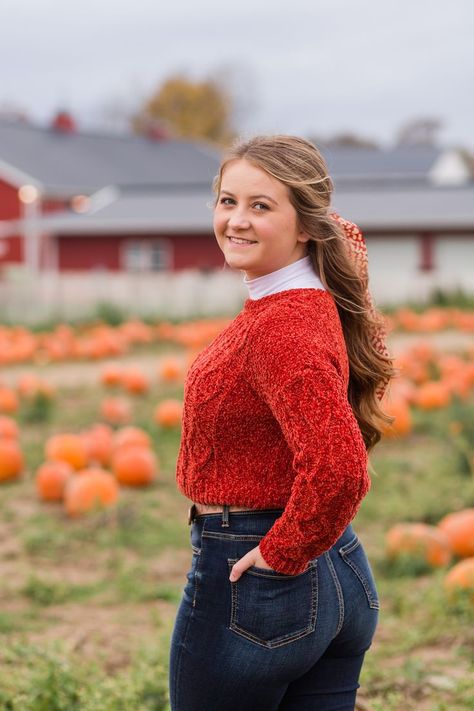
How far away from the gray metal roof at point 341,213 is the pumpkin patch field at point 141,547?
19858 mm

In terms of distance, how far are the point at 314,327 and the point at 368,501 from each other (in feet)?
14.3

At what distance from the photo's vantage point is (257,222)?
209cm

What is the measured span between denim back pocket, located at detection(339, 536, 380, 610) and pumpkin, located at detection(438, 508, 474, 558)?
2791 mm

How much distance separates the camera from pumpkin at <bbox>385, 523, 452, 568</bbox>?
485 cm

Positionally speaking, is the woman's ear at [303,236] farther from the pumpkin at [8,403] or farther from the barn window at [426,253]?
the barn window at [426,253]

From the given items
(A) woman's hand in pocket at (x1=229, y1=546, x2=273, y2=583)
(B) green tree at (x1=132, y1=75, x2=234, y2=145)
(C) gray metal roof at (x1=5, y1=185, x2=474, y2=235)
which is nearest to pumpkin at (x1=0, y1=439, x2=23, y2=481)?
(A) woman's hand in pocket at (x1=229, y1=546, x2=273, y2=583)

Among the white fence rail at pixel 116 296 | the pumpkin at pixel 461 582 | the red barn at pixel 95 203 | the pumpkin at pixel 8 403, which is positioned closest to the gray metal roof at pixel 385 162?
the red barn at pixel 95 203

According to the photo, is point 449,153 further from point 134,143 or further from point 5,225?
point 5,225

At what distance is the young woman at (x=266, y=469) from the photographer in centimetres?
195

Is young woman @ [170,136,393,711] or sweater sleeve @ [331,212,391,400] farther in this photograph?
sweater sleeve @ [331,212,391,400]

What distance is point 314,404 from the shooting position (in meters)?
1.87

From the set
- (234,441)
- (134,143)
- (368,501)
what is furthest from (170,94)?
(234,441)

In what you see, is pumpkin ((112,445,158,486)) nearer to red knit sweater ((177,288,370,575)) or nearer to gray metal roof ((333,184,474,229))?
red knit sweater ((177,288,370,575))

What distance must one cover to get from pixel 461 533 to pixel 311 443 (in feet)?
10.9
